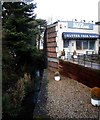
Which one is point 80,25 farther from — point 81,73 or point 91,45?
point 81,73

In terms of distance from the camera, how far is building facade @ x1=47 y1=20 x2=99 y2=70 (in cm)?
2031

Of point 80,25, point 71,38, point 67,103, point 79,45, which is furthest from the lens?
point 79,45

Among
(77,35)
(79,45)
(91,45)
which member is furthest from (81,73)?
(91,45)

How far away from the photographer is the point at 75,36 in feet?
68.0

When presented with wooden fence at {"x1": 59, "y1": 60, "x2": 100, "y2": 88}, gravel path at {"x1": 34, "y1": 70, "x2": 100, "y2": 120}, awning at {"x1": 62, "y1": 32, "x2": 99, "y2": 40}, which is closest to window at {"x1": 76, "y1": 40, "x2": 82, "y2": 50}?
awning at {"x1": 62, "y1": 32, "x2": 99, "y2": 40}

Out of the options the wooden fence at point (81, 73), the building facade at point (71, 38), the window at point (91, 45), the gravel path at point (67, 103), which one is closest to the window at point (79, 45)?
the building facade at point (71, 38)

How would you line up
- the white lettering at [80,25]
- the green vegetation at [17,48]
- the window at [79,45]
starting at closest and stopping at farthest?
the green vegetation at [17,48] → the white lettering at [80,25] → the window at [79,45]

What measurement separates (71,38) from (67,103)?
429 inches

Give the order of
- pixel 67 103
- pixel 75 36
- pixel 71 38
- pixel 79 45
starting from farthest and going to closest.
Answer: pixel 79 45 < pixel 75 36 < pixel 71 38 < pixel 67 103

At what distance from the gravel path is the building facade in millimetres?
6638

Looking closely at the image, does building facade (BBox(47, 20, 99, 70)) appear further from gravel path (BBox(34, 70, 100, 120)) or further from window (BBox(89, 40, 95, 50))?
gravel path (BBox(34, 70, 100, 120))

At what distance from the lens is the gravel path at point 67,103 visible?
8.84 meters

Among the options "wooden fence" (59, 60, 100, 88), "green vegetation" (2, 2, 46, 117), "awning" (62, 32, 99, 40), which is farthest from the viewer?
"awning" (62, 32, 99, 40)

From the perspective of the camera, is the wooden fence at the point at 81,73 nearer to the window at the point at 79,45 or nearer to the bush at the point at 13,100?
the bush at the point at 13,100
